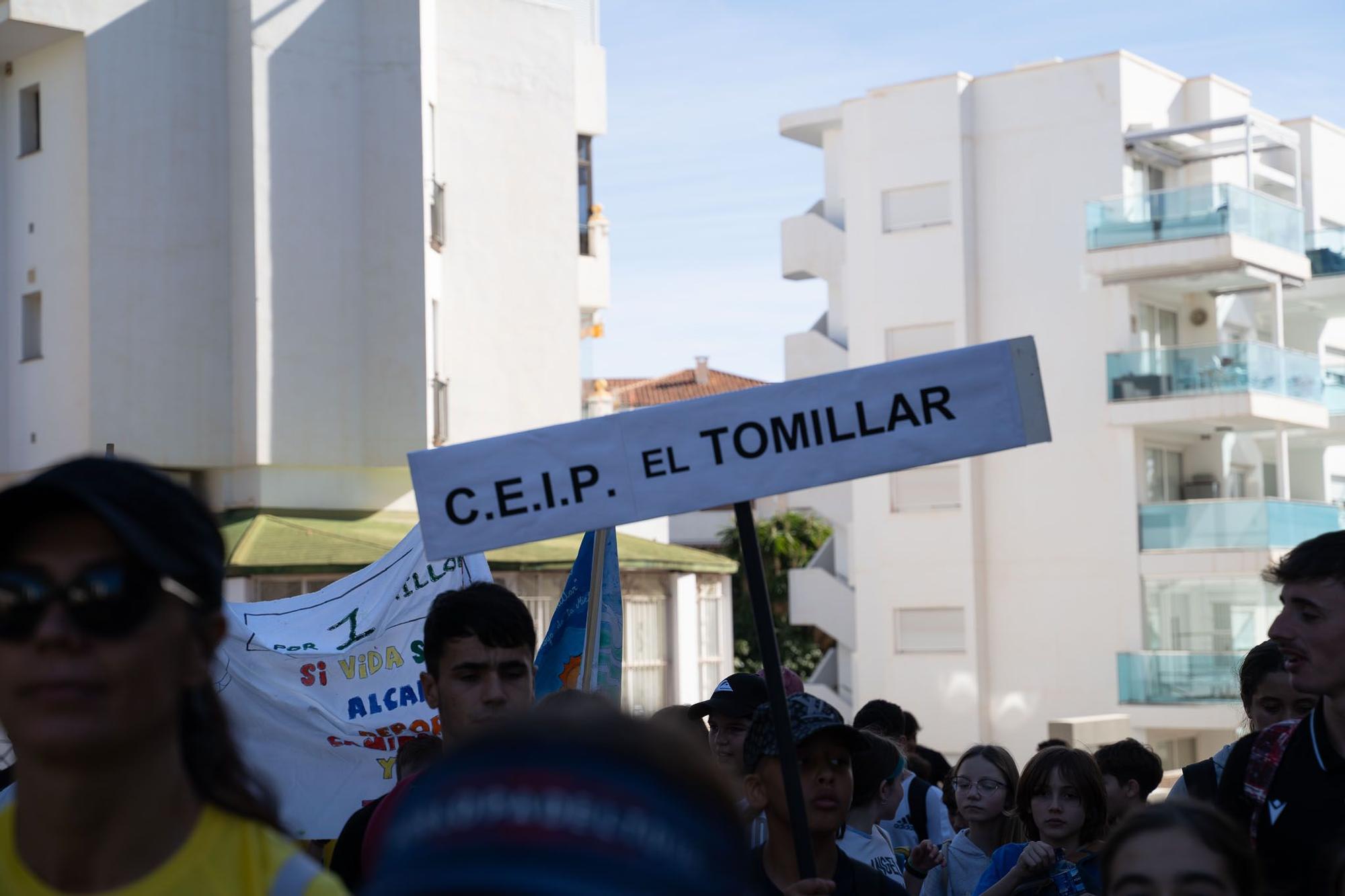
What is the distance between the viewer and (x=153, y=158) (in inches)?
1002

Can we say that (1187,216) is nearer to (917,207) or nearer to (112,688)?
(917,207)

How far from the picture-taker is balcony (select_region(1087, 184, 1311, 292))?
120ft

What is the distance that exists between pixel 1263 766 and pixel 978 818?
381 cm

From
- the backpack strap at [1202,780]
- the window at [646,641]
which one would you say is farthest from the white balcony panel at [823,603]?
the backpack strap at [1202,780]

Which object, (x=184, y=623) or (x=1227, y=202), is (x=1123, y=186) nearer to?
(x=1227, y=202)

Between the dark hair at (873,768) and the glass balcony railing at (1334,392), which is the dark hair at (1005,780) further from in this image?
the glass balcony railing at (1334,392)

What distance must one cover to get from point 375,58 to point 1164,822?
2485 cm

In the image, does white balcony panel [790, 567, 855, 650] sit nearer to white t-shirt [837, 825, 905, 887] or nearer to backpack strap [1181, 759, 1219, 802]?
white t-shirt [837, 825, 905, 887]

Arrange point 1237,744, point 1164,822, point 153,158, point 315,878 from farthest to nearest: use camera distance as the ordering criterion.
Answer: point 153,158 < point 1237,744 < point 1164,822 < point 315,878

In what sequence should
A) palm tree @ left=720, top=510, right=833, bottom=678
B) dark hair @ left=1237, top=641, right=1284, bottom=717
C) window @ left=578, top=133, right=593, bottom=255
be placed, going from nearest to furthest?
1. dark hair @ left=1237, top=641, right=1284, bottom=717
2. window @ left=578, top=133, right=593, bottom=255
3. palm tree @ left=720, top=510, right=833, bottom=678

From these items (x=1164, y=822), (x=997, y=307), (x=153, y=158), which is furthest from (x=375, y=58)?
(x=1164, y=822)

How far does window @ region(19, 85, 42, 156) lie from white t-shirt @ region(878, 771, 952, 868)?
20287mm

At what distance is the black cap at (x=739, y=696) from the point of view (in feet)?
24.3

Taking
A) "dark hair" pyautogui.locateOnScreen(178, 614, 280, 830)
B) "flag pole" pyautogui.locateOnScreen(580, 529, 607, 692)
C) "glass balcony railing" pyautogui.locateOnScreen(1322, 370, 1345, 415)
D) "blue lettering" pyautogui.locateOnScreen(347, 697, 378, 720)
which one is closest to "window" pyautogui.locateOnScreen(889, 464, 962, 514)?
"glass balcony railing" pyautogui.locateOnScreen(1322, 370, 1345, 415)
